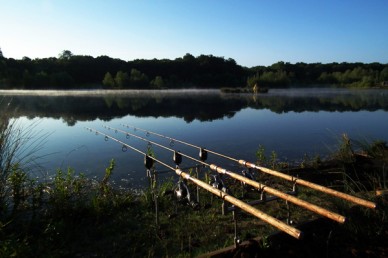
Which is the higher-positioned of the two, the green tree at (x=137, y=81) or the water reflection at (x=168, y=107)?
the green tree at (x=137, y=81)

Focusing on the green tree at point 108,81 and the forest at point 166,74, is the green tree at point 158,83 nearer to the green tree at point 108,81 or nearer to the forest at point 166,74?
the forest at point 166,74

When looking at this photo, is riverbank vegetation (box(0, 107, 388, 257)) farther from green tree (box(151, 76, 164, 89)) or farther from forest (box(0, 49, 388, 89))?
green tree (box(151, 76, 164, 89))

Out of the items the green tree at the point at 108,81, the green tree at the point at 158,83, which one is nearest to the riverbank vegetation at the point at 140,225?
the green tree at the point at 108,81

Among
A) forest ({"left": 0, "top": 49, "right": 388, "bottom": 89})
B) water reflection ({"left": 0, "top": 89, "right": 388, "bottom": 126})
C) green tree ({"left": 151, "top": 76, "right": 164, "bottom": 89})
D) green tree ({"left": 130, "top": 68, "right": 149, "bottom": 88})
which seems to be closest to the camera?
water reflection ({"left": 0, "top": 89, "right": 388, "bottom": 126})

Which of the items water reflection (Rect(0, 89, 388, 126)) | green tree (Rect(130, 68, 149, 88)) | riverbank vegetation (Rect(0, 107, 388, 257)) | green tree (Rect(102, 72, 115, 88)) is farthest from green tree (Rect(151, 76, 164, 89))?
riverbank vegetation (Rect(0, 107, 388, 257))

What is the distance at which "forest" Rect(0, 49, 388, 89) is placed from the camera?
9756cm

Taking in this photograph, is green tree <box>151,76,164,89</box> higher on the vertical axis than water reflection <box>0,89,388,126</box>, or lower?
higher

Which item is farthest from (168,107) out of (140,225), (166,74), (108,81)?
(166,74)

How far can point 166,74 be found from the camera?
403 feet

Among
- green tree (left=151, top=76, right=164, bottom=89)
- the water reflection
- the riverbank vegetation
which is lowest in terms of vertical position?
the water reflection

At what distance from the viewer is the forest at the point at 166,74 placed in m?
97.6

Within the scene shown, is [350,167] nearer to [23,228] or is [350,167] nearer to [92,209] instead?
[92,209]

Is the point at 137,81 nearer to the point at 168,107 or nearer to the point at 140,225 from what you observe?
the point at 168,107

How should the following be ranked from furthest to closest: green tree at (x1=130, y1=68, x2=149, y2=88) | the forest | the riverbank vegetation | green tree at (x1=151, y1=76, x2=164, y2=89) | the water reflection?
1. green tree at (x1=151, y1=76, x2=164, y2=89)
2. green tree at (x1=130, y1=68, x2=149, y2=88)
3. the forest
4. the water reflection
5. the riverbank vegetation
